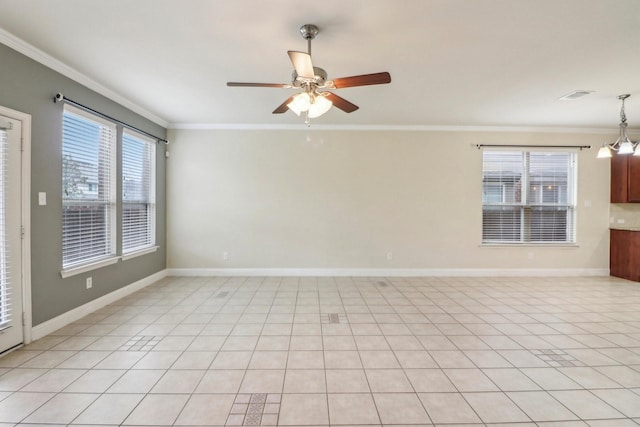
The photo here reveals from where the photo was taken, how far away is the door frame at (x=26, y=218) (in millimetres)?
2559

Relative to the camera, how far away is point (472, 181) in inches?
204

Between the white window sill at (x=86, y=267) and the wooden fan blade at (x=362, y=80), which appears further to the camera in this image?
the white window sill at (x=86, y=267)

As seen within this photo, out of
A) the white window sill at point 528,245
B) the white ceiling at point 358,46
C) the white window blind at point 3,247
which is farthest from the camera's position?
the white window sill at point 528,245

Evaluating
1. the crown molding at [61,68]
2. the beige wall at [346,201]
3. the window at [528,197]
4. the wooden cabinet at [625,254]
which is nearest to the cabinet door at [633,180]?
the beige wall at [346,201]

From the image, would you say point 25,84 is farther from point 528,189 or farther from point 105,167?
point 528,189

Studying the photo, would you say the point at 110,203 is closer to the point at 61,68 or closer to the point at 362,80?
the point at 61,68

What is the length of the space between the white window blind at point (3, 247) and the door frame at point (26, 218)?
0.45ft

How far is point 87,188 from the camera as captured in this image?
3.33 m

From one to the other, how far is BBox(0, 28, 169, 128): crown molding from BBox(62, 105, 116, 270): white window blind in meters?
0.34

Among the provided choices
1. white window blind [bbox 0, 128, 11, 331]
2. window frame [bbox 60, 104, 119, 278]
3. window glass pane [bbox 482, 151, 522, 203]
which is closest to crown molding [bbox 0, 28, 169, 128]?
window frame [bbox 60, 104, 119, 278]

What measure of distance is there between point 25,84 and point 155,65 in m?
1.10

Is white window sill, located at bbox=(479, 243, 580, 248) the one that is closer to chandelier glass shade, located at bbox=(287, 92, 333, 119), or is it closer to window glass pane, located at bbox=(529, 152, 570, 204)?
window glass pane, located at bbox=(529, 152, 570, 204)

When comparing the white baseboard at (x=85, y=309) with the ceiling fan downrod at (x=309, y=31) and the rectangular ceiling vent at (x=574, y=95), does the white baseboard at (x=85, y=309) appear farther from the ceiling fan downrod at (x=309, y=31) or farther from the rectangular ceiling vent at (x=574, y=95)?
the rectangular ceiling vent at (x=574, y=95)

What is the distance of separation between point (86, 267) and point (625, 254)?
26.9 feet
